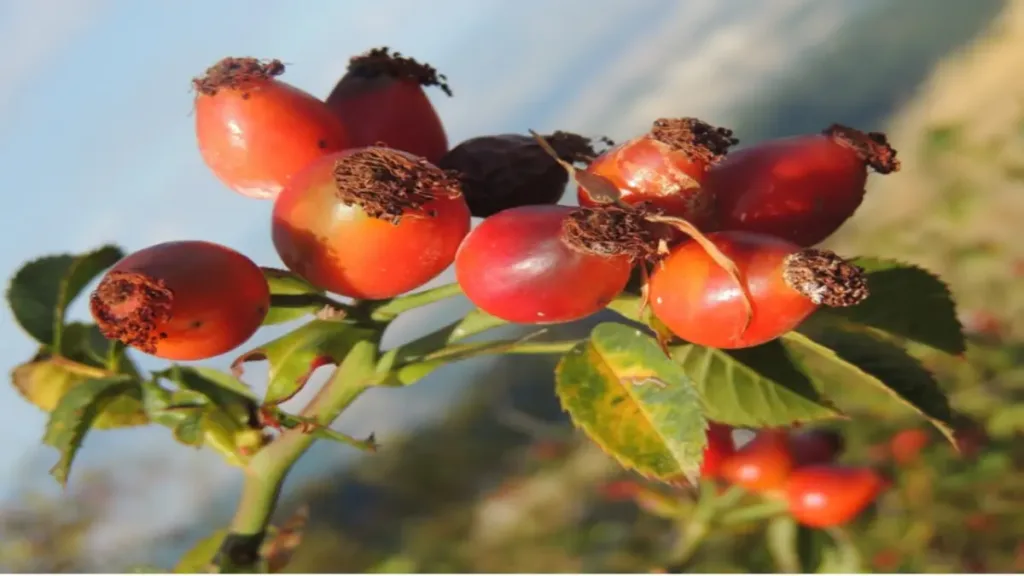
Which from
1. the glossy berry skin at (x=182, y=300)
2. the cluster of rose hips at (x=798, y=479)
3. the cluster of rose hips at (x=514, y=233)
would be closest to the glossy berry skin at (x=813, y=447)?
the cluster of rose hips at (x=798, y=479)

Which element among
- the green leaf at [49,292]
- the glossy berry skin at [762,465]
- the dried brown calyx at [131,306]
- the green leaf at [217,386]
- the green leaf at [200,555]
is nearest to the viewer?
the dried brown calyx at [131,306]

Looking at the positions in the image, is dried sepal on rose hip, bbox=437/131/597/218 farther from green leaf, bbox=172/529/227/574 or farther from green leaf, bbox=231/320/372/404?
green leaf, bbox=172/529/227/574

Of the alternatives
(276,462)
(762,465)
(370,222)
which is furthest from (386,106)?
(762,465)

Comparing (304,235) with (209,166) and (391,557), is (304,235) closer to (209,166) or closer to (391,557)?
(209,166)

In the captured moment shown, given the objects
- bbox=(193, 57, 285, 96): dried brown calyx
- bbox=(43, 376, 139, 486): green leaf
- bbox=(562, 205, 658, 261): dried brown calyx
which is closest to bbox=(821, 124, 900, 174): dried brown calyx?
bbox=(562, 205, 658, 261): dried brown calyx

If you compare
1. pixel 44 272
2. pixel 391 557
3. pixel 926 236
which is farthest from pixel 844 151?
pixel 926 236

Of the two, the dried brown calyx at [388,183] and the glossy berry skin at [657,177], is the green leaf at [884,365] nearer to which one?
the glossy berry skin at [657,177]
